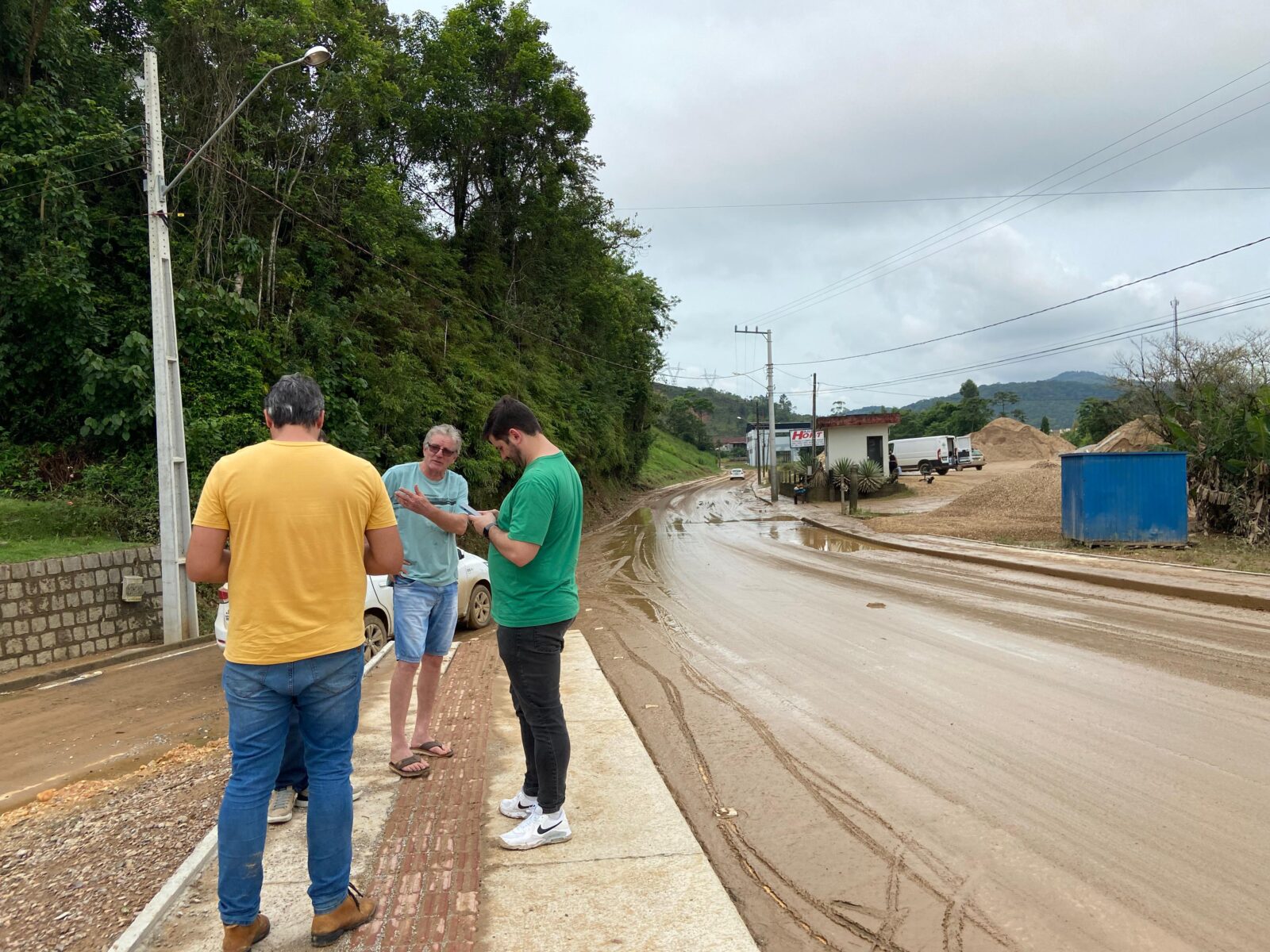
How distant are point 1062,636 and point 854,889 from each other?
19.5 ft

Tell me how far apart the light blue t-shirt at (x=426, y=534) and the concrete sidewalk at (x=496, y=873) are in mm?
1159

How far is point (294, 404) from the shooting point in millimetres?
2770

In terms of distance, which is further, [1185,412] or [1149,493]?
[1185,412]

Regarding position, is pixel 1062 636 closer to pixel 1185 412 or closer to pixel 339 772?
pixel 339 772

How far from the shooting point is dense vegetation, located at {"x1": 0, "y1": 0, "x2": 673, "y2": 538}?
1158 centimetres

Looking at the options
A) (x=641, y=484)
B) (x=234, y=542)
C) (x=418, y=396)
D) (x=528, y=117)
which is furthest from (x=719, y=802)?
(x=641, y=484)

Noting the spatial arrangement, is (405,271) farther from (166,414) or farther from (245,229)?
(166,414)

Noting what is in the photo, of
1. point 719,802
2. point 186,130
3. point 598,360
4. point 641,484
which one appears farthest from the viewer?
point 641,484

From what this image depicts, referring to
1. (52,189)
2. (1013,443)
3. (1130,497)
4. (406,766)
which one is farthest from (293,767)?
(1013,443)

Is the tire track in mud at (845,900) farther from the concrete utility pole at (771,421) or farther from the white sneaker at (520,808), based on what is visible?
the concrete utility pole at (771,421)

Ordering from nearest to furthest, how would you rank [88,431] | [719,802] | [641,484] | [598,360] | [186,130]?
[719,802], [88,431], [186,130], [598,360], [641,484]

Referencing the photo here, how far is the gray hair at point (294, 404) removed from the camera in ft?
9.00

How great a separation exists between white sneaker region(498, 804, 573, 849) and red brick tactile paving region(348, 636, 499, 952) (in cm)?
16

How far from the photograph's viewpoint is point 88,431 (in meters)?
11.7
